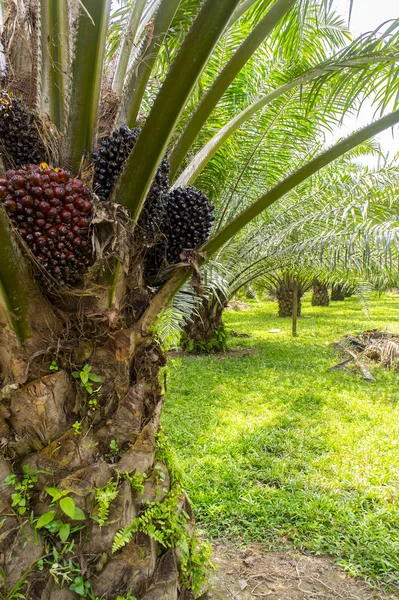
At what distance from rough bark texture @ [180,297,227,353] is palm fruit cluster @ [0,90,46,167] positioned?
626 centimetres

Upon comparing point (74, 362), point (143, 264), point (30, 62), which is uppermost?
point (30, 62)

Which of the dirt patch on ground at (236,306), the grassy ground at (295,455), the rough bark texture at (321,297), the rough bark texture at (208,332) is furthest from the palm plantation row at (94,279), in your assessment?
the dirt patch on ground at (236,306)

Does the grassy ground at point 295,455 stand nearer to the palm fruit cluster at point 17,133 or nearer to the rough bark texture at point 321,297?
the palm fruit cluster at point 17,133

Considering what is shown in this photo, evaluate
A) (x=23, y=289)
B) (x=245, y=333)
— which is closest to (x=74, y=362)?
(x=23, y=289)

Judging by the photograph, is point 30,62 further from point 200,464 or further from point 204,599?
point 200,464

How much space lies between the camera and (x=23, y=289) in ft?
4.27

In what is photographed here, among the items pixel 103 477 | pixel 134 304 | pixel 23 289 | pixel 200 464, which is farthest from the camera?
pixel 200 464

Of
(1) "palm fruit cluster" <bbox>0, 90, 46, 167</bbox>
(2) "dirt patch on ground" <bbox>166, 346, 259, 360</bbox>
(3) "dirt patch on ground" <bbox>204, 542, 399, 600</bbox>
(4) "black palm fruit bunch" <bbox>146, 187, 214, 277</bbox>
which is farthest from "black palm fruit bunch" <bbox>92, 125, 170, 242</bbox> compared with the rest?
(2) "dirt patch on ground" <bbox>166, 346, 259, 360</bbox>

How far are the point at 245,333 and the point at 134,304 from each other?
28.5 ft

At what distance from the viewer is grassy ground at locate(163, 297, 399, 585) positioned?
2.60 metres

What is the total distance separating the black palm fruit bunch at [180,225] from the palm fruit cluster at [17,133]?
53 centimetres

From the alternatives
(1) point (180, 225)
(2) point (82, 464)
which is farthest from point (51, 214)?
(2) point (82, 464)

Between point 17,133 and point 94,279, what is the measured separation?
0.59 meters

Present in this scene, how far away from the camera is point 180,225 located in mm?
1684
